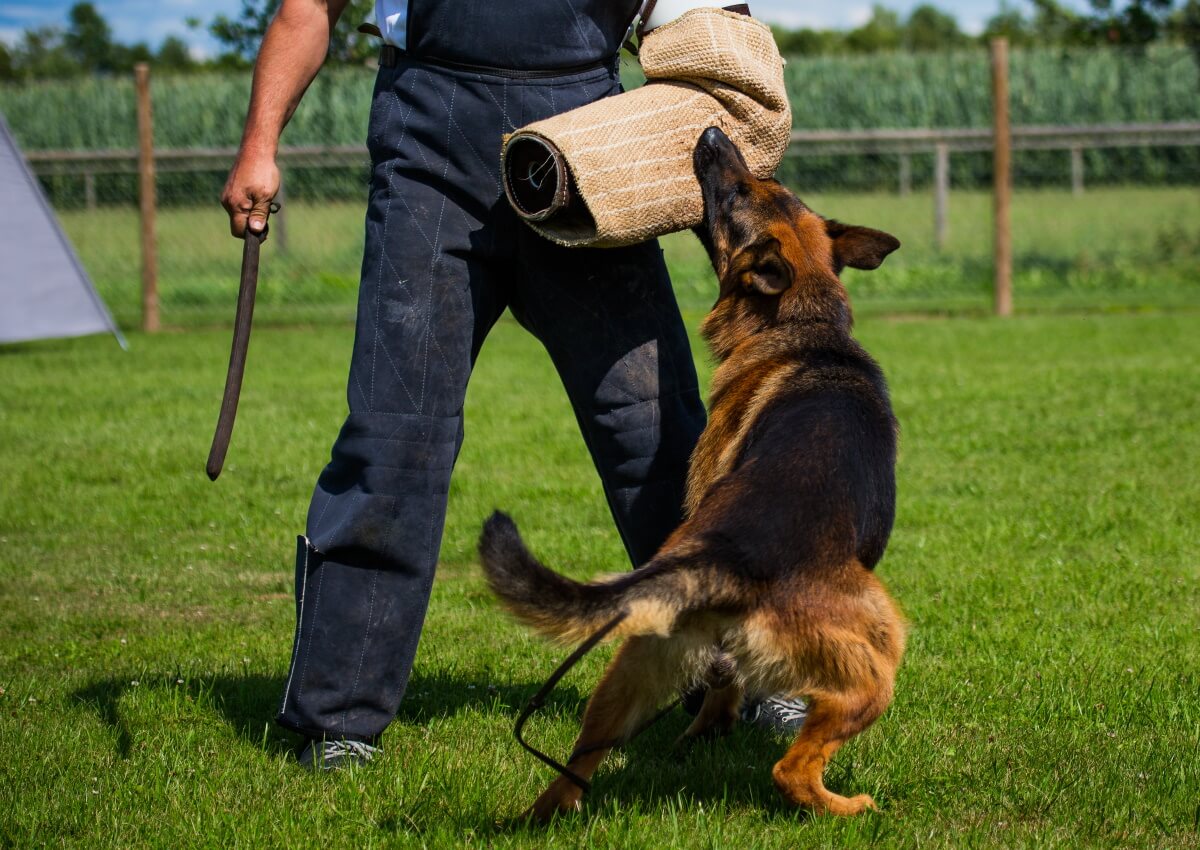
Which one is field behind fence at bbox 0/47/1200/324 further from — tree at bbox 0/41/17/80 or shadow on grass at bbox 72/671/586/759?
tree at bbox 0/41/17/80

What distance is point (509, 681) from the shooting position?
432 centimetres

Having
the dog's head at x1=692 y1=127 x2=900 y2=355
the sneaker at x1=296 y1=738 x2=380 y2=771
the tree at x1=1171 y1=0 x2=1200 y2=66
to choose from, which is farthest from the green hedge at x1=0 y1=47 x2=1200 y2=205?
the sneaker at x1=296 y1=738 x2=380 y2=771

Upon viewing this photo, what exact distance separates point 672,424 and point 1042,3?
53.0ft

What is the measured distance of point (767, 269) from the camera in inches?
148

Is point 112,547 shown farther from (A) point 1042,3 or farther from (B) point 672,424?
(A) point 1042,3

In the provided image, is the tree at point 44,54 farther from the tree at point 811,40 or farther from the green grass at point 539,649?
the green grass at point 539,649

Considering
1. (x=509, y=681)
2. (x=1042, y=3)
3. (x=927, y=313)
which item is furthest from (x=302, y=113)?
(x=509, y=681)

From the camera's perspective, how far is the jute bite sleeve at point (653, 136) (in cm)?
329

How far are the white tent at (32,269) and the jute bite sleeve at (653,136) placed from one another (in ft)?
29.3

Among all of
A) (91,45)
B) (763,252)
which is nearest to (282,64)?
(763,252)

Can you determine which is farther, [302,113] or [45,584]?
[302,113]

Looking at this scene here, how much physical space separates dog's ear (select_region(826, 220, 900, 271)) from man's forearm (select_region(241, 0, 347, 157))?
1677 mm

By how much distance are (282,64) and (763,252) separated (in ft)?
4.67

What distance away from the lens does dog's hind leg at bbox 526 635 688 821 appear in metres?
3.07
